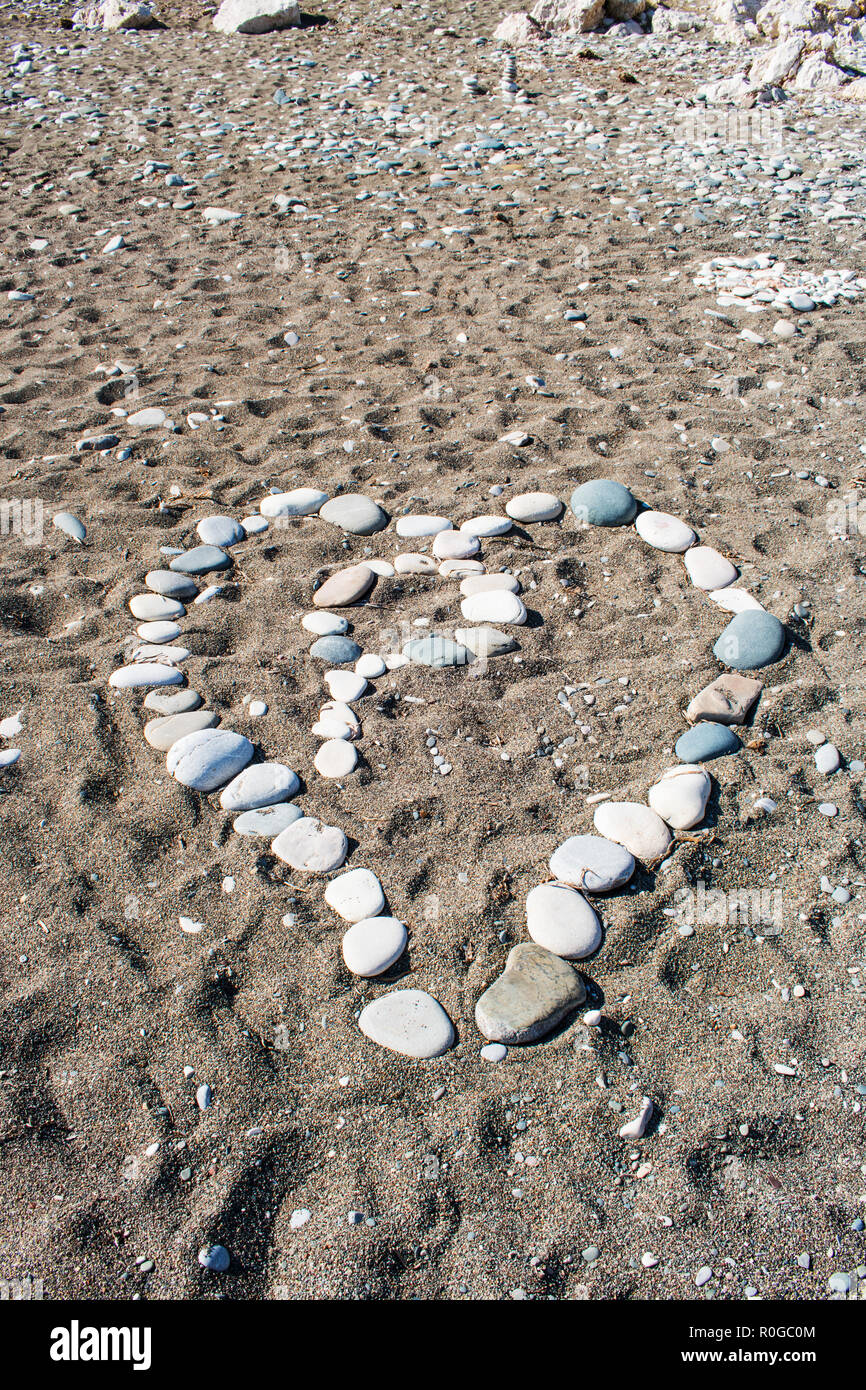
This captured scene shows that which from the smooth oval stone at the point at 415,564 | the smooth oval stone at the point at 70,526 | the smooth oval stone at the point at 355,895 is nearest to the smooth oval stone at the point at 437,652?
the smooth oval stone at the point at 415,564

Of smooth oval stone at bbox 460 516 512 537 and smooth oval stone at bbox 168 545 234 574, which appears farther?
smooth oval stone at bbox 460 516 512 537

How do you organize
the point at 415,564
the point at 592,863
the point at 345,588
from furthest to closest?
the point at 415,564 → the point at 345,588 → the point at 592,863

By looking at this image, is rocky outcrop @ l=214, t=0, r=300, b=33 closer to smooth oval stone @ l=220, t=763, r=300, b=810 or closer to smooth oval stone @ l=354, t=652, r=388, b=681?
smooth oval stone @ l=354, t=652, r=388, b=681

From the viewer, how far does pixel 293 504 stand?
3.29 meters

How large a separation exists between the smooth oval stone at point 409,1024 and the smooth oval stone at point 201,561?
5.57 ft

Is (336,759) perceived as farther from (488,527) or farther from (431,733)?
(488,527)

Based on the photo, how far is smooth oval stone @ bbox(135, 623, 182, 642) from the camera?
2729 millimetres

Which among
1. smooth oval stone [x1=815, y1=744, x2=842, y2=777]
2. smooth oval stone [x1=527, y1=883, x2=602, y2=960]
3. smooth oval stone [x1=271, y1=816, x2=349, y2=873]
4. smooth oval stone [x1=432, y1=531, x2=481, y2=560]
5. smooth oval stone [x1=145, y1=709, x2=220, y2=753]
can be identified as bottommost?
smooth oval stone [x1=527, y1=883, x2=602, y2=960]

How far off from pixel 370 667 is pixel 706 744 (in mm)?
982

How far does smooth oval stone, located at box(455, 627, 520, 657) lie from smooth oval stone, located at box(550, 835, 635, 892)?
2.40 ft


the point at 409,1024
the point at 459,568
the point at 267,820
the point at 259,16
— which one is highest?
the point at 259,16

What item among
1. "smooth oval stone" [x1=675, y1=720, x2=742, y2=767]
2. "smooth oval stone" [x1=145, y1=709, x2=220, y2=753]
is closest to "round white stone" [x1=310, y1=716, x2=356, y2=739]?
"smooth oval stone" [x1=145, y1=709, x2=220, y2=753]

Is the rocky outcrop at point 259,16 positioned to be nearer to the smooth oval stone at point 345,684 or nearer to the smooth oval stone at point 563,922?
the smooth oval stone at point 345,684

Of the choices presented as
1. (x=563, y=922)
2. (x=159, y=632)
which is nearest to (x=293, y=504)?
(x=159, y=632)
